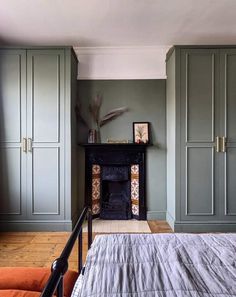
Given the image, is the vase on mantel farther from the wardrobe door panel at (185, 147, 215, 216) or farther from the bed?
the bed

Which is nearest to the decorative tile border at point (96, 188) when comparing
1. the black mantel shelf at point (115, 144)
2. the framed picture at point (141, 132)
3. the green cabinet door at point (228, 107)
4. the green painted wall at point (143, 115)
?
the black mantel shelf at point (115, 144)

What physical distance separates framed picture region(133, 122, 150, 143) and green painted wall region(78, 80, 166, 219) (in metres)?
0.07

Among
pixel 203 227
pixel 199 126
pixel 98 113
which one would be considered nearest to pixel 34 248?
pixel 98 113

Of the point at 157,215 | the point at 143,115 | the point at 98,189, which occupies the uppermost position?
the point at 143,115

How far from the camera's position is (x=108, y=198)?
4.08 m

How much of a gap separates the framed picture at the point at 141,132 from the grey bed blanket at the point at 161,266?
234 cm

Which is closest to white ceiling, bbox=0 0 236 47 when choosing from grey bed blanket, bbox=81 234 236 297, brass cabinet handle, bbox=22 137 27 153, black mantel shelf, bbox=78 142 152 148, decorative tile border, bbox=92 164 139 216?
brass cabinet handle, bbox=22 137 27 153

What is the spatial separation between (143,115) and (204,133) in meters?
1.00

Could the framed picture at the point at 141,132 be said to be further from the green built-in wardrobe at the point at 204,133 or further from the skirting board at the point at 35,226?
the skirting board at the point at 35,226

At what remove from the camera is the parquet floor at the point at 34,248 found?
2.62m

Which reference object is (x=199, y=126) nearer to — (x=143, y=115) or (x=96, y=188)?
(x=143, y=115)

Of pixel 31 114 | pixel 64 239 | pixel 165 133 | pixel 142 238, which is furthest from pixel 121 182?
pixel 142 238

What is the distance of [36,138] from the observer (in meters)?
3.47

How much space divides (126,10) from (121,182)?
2.46 meters
